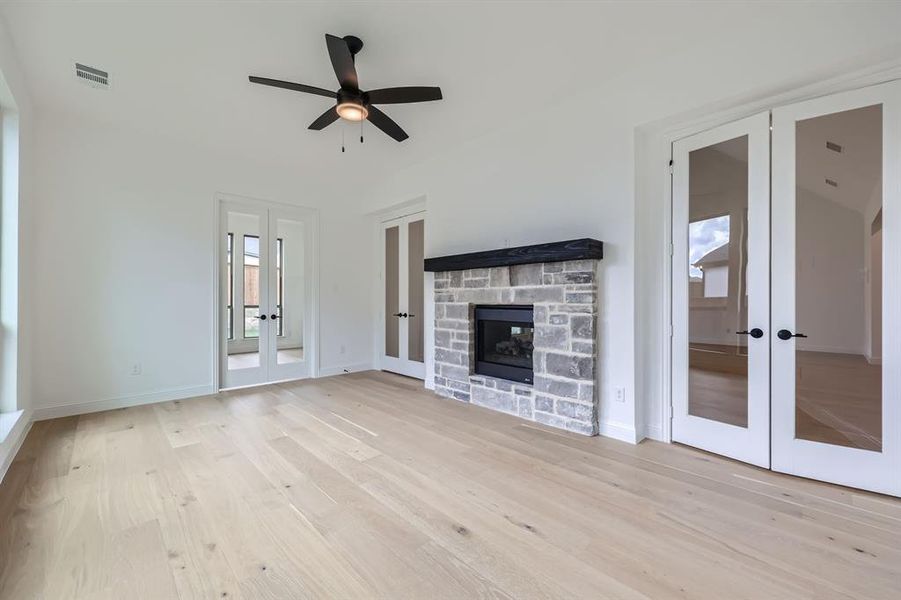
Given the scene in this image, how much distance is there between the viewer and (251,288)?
5102mm

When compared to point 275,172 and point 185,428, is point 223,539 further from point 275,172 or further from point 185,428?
point 275,172

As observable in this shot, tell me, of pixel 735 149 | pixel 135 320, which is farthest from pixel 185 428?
pixel 735 149

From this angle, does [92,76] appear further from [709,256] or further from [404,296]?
[709,256]

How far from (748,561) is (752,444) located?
1203 millimetres

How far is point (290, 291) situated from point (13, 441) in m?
3.06

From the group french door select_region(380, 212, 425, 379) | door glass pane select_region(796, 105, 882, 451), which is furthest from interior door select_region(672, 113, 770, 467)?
french door select_region(380, 212, 425, 379)

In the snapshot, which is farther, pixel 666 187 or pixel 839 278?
pixel 666 187

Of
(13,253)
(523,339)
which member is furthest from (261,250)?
(523,339)

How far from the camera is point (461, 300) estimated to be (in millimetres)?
4262

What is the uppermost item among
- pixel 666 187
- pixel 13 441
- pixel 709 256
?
pixel 666 187

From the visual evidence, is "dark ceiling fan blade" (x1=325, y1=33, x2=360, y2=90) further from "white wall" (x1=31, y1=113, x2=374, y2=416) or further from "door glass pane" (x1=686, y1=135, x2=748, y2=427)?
"white wall" (x1=31, y1=113, x2=374, y2=416)

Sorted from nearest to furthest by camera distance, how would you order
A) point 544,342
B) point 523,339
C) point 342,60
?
point 342,60, point 544,342, point 523,339

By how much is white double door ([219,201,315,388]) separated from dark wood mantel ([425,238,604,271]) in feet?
7.04

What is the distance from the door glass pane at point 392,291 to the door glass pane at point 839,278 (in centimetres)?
448
